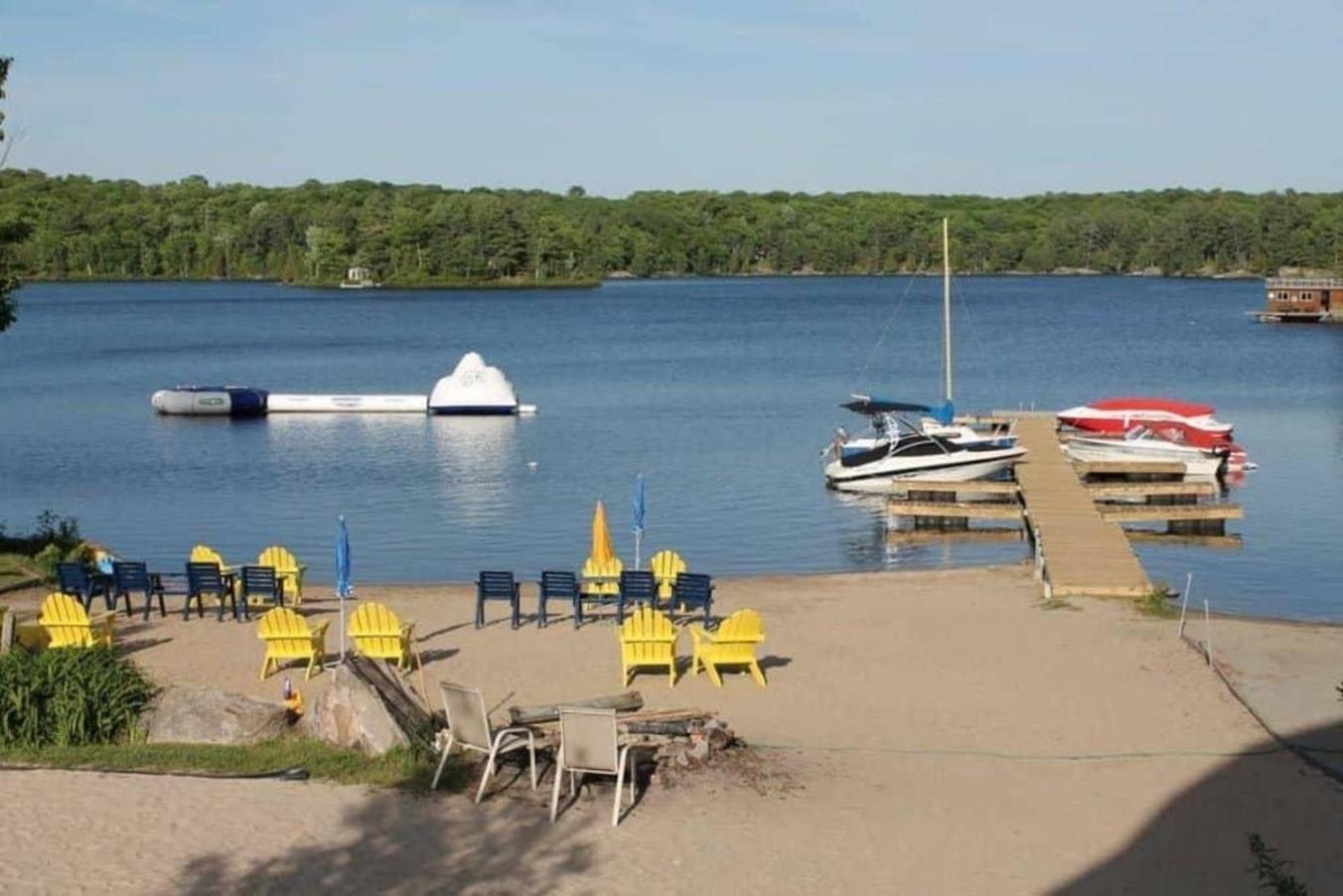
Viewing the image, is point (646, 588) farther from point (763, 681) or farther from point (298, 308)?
point (298, 308)

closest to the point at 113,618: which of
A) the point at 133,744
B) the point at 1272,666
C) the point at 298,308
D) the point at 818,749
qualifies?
the point at 133,744

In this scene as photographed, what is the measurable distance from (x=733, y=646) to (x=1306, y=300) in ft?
350

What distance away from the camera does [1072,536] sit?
2825 centimetres

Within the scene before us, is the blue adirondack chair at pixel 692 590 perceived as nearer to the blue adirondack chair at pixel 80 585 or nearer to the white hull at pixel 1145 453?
the blue adirondack chair at pixel 80 585

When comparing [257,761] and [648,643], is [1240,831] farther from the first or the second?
[257,761]

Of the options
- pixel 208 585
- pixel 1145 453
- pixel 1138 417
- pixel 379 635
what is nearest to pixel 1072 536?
pixel 379 635

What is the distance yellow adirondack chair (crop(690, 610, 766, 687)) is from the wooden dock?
23.4ft

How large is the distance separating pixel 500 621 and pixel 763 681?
17.0 feet

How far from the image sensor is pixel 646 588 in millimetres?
21969

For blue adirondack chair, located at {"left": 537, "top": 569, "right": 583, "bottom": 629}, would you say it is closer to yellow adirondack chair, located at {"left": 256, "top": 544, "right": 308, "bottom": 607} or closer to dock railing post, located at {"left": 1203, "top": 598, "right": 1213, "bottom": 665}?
yellow adirondack chair, located at {"left": 256, "top": 544, "right": 308, "bottom": 607}

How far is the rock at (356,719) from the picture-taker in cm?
1526

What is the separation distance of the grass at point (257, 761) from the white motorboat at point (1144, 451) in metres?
28.1

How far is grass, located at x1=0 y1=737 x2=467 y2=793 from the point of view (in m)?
14.7

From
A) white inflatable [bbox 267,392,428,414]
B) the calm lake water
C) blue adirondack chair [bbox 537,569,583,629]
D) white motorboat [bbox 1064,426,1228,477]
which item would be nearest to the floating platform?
the calm lake water
